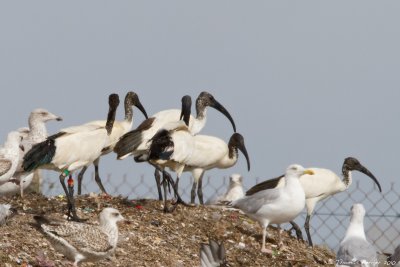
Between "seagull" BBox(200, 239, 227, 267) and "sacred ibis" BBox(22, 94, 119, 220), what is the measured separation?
3.55m

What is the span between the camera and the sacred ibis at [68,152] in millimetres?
16422

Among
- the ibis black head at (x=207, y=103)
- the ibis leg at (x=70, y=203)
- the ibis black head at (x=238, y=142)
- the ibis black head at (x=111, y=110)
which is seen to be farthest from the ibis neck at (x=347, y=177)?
the ibis leg at (x=70, y=203)

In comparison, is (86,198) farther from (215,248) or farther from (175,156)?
(215,248)

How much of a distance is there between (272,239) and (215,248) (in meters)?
4.91

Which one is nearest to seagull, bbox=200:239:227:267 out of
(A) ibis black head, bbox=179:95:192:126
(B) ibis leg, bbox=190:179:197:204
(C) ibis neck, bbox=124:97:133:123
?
(A) ibis black head, bbox=179:95:192:126

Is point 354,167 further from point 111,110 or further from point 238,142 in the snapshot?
point 111,110

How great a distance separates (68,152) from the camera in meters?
16.6

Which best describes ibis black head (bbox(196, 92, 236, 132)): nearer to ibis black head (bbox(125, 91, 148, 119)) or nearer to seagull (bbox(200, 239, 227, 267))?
ibis black head (bbox(125, 91, 148, 119))

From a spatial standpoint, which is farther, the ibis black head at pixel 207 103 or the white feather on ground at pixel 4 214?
the ibis black head at pixel 207 103

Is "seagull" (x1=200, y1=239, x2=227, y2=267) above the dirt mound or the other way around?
above

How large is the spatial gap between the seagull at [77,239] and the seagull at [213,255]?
112 cm

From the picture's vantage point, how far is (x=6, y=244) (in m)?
14.1

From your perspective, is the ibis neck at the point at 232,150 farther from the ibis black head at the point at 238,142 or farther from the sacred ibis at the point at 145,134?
the sacred ibis at the point at 145,134

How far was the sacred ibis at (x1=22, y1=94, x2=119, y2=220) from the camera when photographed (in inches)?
647
